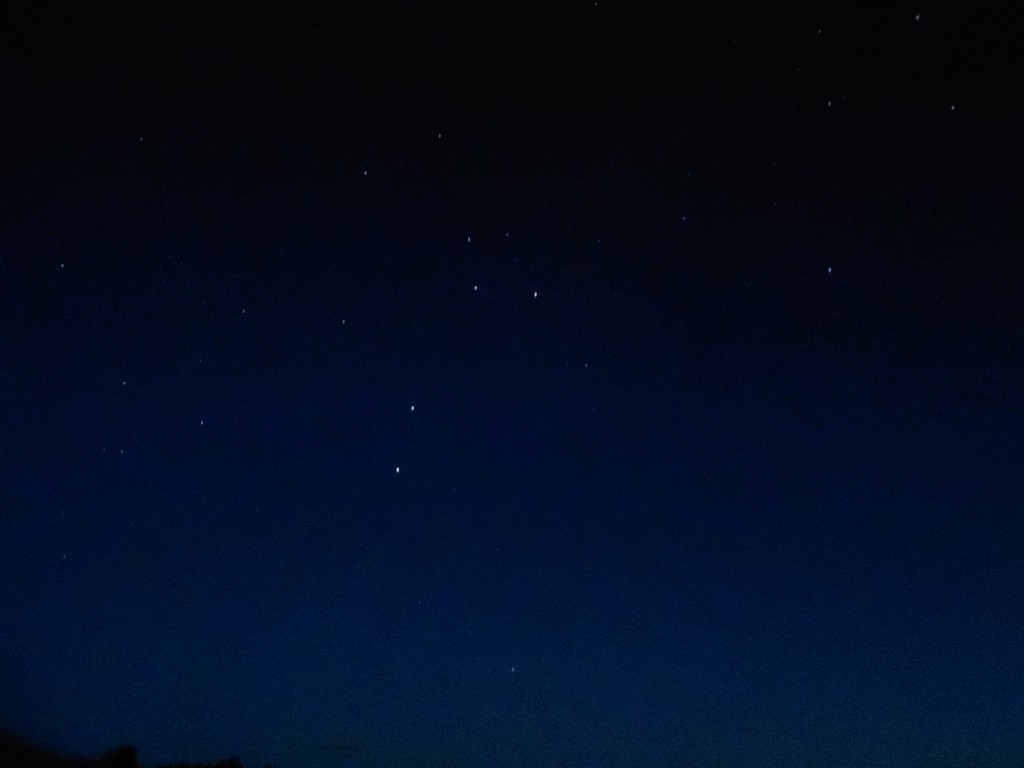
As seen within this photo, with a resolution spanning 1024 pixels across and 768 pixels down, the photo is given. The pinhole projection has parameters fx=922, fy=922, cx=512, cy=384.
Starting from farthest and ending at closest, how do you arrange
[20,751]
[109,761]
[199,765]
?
[199,765]
[109,761]
[20,751]

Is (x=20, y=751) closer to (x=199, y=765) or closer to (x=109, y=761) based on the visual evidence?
(x=109, y=761)

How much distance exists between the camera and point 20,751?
365 inches

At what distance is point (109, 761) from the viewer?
10094 mm

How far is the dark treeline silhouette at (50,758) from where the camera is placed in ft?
28.6

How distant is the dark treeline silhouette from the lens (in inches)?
343

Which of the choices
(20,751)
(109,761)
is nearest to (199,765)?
(109,761)

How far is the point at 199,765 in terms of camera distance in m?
11.3

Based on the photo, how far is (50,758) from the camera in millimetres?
9391

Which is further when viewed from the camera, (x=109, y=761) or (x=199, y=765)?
(x=199, y=765)

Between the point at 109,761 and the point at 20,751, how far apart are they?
42.2 inches

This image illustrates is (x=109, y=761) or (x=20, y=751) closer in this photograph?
(x=20, y=751)

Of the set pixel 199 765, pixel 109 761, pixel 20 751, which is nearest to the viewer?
pixel 20 751

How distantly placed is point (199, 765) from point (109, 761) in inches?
58.0

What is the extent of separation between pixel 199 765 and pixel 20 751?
Result: 2540 mm
